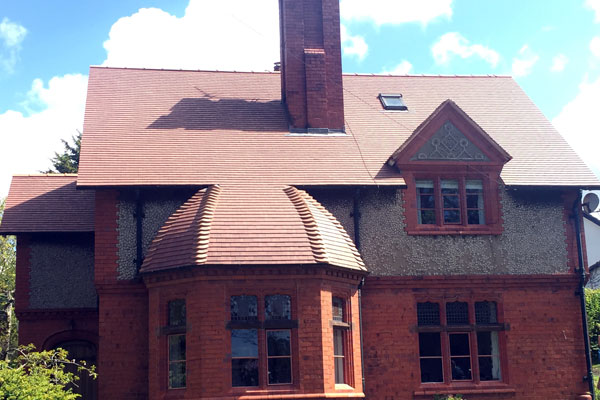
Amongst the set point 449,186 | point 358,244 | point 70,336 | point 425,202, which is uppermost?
point 449,186

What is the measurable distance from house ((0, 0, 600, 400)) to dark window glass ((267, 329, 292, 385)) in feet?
0.11

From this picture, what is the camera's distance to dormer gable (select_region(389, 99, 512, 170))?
20891 millimetres

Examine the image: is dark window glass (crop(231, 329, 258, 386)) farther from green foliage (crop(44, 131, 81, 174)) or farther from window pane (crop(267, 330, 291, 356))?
green foliage (crop(44, 131, 81, 174))

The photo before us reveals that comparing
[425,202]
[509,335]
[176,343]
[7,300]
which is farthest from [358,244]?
[7,300]

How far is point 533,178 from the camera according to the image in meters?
21.3

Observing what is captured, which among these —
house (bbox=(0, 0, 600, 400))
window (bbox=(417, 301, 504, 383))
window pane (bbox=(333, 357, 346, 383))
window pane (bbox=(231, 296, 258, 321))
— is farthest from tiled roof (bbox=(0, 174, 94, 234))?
window (bbox=(417, 301, 504, 383))

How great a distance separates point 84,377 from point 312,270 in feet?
24.1

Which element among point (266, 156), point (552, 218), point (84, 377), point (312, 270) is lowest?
point (84, 377)

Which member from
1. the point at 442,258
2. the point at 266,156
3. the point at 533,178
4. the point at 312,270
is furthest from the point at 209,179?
the point at 533,178

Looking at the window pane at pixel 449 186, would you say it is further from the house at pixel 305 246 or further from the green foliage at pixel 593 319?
the green foliage at pixel 593 319

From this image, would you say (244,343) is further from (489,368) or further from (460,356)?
(489,368)

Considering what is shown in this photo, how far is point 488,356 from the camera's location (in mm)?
20234

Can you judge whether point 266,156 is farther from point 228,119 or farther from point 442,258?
point 442,258

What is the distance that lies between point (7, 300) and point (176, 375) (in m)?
20.3
